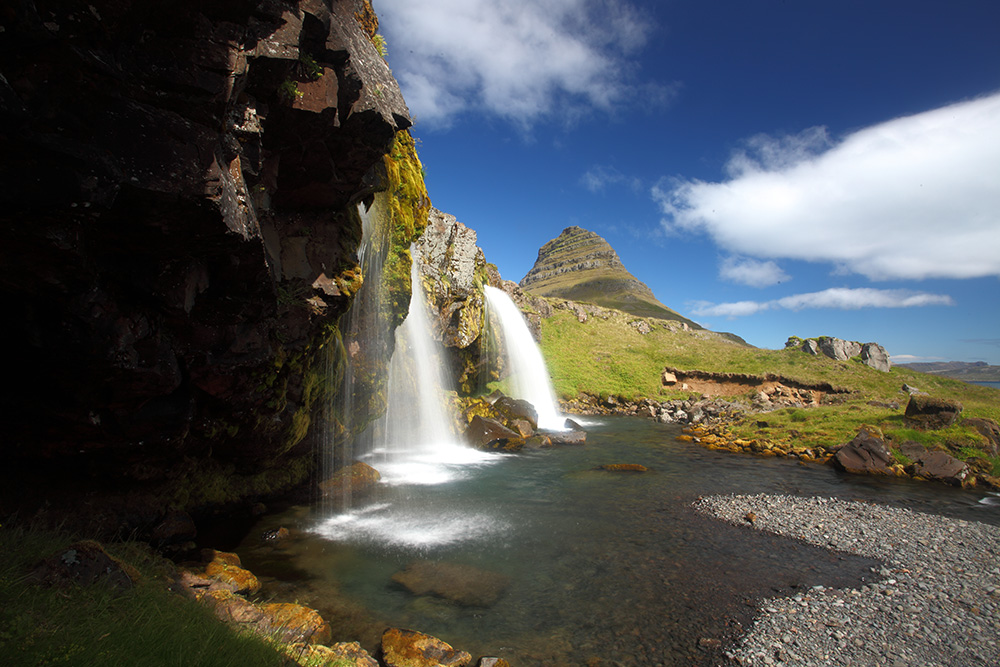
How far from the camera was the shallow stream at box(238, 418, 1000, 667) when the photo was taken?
8.33 metres

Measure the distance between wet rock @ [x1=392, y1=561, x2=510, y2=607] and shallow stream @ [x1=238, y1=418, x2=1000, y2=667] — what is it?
79mm

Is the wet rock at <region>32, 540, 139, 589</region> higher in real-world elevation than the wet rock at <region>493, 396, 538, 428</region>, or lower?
lower

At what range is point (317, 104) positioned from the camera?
8.97 meters

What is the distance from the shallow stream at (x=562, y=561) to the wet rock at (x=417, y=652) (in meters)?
0.47

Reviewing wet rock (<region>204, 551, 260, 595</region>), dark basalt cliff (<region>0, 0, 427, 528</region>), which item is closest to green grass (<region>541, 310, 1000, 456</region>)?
wet rock (<region>204, 551, 260, 595</region>)

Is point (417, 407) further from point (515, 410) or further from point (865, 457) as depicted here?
point (865, 457)

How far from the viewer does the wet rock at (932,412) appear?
80.9 feet

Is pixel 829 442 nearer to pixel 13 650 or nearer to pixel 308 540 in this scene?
pixel 308 540

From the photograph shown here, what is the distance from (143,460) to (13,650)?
696cm

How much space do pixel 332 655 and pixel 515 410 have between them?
83.6 ft

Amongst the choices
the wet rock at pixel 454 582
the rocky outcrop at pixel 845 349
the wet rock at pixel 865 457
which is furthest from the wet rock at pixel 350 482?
the rocky outcrop at pixel 845 349

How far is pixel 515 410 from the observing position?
1252 inches

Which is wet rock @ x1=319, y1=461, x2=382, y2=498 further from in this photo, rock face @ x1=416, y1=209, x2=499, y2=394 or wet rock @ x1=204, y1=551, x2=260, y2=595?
rock face @ x1=416, y1=209, x2=499, y2=394

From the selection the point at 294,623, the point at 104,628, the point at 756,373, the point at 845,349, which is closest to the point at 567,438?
the point at 294,623
